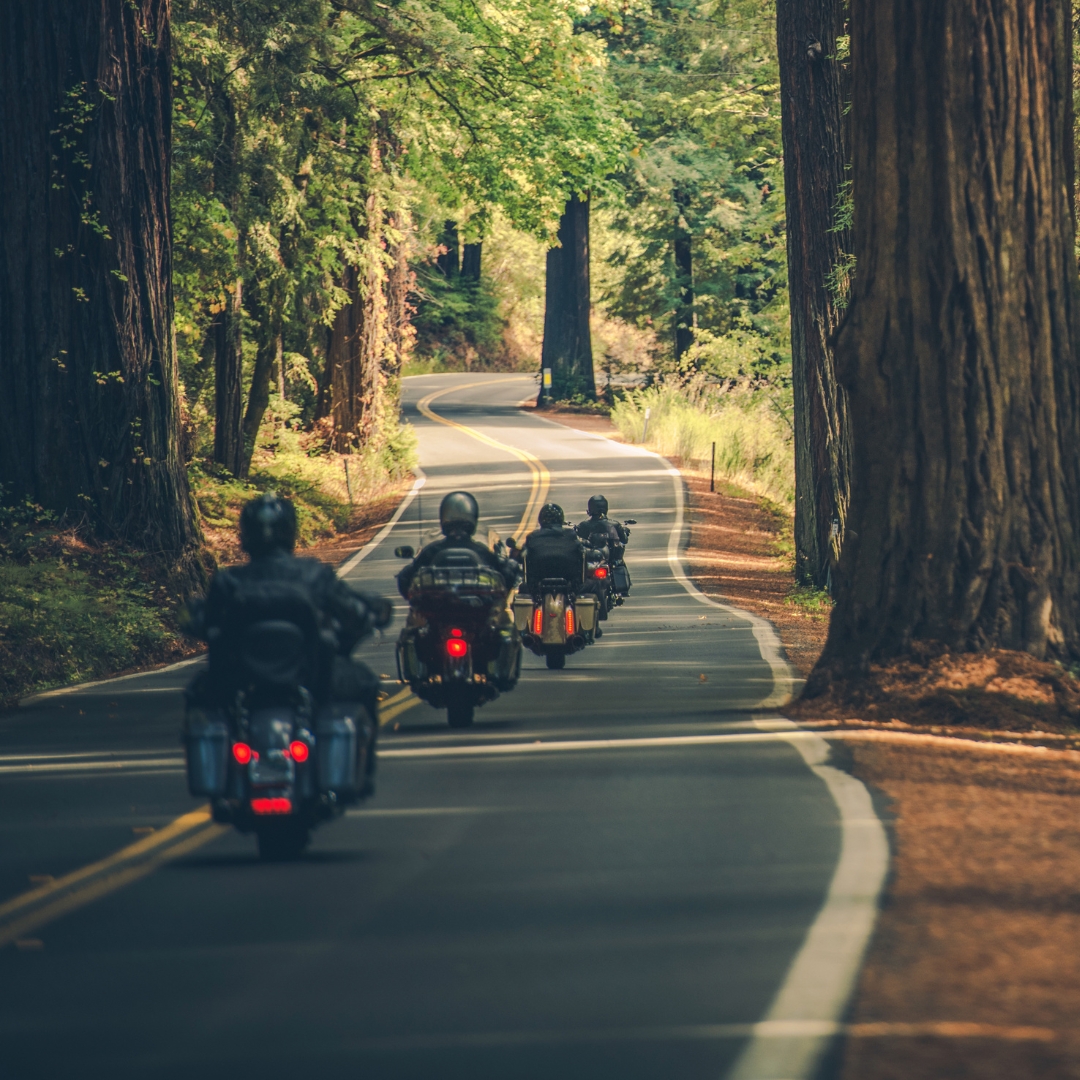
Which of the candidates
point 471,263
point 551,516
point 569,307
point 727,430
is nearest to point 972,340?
point 551,516

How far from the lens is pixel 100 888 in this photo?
730 centimetres

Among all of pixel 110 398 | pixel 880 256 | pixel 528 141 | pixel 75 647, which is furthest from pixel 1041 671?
pixel 528 141

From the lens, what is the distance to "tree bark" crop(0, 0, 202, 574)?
19.5 m

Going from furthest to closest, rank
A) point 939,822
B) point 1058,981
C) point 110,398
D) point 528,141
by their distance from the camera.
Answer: point 528,141 → point 110,398 → point 939,822 → point 1058,981

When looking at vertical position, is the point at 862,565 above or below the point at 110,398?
below

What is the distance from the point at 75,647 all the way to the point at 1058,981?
44.6ft

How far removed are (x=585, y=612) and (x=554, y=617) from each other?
397mm

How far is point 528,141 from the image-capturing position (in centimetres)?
3900

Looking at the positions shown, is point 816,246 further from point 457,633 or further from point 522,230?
point 522,230

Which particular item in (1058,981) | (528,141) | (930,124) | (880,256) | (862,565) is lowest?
(1058,981)

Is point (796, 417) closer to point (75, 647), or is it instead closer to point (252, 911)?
point (75, 647)

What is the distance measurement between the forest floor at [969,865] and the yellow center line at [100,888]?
3.27 meters

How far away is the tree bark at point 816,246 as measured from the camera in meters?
24.6

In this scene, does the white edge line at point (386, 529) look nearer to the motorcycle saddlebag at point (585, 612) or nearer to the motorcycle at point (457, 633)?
the motorcycle saddlebag at point (585, 612)
